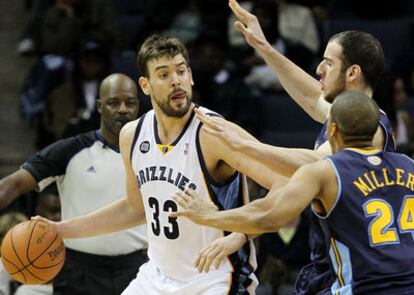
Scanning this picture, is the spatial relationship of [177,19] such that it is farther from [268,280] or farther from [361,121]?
[361,121]

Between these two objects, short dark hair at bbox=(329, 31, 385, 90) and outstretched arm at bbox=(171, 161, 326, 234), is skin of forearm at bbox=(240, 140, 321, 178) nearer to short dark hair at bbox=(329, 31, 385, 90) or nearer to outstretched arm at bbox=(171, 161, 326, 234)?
outstretched arm at bbox=(171, 161, 326, 234)

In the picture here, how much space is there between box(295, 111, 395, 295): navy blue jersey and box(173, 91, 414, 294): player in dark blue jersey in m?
0.55

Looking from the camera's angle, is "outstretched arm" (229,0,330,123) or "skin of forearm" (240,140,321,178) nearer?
"skin of forearm" (240,140,321,178)

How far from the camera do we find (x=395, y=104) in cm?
1087

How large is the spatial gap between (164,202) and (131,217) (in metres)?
0.56

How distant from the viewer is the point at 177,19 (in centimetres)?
1209

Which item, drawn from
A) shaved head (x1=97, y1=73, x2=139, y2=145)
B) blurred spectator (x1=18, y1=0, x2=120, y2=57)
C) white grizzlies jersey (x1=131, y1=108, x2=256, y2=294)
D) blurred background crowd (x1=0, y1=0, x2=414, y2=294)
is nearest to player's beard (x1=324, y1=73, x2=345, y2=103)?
white grizzlies jersey (x1=131, y1=108, x2=256, y2=294)

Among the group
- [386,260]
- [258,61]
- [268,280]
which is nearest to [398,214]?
[386,260]

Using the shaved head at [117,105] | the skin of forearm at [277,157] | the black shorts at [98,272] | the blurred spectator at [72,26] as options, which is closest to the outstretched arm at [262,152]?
the skin of forearm at [277,157]

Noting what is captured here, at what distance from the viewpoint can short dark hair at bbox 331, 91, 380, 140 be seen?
16.5 ft

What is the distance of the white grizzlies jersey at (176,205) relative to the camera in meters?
5.90

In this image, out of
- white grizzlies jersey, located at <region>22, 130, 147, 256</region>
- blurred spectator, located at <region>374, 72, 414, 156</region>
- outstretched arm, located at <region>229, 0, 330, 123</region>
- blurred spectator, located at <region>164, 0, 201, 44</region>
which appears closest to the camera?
outstretched arm, located at <region>229, 0, 330, 123</region>

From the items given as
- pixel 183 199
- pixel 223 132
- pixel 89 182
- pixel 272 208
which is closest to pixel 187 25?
pixel 89 182

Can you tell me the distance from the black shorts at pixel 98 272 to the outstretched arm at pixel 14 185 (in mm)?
700
